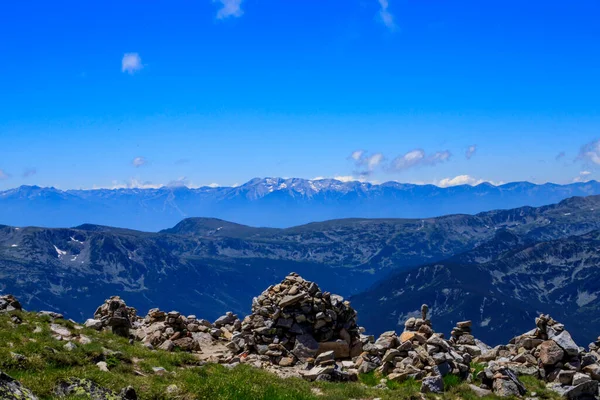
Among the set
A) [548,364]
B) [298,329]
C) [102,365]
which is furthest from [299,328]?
[102,365]

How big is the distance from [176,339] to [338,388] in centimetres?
1801

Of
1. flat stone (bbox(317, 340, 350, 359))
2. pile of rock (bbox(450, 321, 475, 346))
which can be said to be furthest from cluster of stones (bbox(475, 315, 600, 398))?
flat stone (bbox(317, 340, 350, 359))

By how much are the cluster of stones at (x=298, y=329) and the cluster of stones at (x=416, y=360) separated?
338 centimetres

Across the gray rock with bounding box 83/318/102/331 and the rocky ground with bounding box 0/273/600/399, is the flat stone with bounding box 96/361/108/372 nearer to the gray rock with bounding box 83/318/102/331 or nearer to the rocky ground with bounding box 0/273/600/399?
the rocky ground with bounding box 0/273/600/399

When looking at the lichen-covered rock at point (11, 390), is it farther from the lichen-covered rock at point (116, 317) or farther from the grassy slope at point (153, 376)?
the lichen-covered rock at point (116, 317)

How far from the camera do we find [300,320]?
39.2m

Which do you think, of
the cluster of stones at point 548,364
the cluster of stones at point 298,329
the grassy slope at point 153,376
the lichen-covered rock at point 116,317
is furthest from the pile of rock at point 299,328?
the cluster of stones at point 548,364

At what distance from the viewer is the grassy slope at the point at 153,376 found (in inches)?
770

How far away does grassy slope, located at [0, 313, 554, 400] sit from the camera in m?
19.6

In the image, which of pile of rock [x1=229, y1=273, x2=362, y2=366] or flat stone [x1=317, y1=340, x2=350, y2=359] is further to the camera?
flat stone [x1=317, y1=340, x2=350, y2=359]

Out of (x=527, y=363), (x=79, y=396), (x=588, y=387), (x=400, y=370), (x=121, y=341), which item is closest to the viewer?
(x=79, y=396)

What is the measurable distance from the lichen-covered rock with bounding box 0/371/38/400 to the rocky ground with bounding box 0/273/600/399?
42 millimetres

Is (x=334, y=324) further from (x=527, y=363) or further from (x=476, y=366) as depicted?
(x=527, y=363)

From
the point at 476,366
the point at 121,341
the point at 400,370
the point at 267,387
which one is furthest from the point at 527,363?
the point at 121,341
